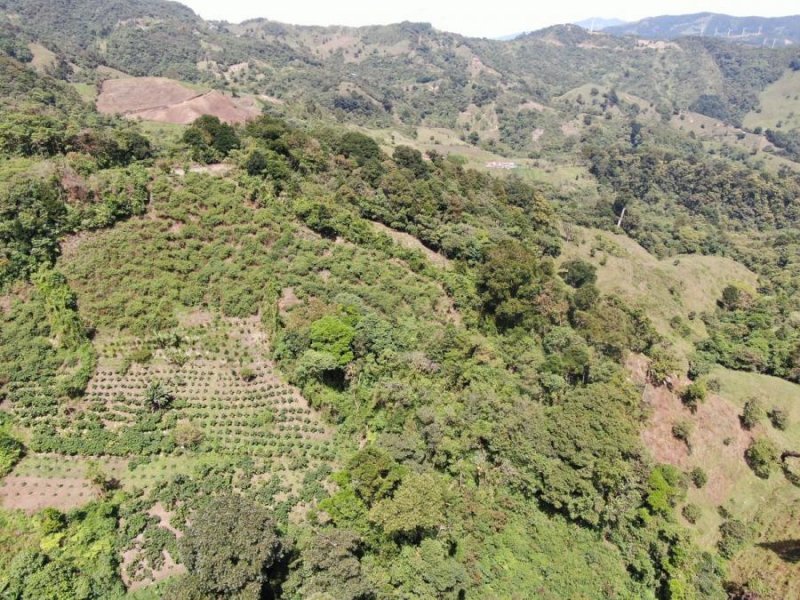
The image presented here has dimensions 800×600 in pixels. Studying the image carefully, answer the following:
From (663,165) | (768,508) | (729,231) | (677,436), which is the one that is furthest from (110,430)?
(663,165)

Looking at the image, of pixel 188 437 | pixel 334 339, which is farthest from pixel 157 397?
pixel 334 339

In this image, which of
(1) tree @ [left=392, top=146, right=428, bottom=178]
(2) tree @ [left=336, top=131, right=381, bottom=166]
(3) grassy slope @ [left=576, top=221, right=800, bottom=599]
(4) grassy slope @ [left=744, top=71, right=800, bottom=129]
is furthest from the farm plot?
(4) grassy slope @ [left=744, top=71, right=800, bottom=129]

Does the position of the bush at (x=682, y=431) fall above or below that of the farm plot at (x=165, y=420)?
below

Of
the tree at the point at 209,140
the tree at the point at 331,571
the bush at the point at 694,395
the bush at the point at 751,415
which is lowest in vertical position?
the bush at the point at 751,415

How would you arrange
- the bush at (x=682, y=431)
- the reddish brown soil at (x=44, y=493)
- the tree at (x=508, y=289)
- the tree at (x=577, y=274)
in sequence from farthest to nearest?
the tree at (x=577, y=274), the tree at (x=508, y=289), the bush at (x=682, y=431), the reddish brown soil at (x=44, y=493)

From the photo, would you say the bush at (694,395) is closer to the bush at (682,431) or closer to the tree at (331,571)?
the bush at (682,431)

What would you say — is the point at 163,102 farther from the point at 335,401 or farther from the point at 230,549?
the point at 230,549

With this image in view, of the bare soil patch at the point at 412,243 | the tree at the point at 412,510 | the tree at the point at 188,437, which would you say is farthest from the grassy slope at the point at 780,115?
the tree at the point at 188,437

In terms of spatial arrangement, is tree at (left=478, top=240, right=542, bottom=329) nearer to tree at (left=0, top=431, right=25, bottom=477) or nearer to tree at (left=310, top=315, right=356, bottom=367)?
tree at (left=310, top=315, right=356, bottom=367)
